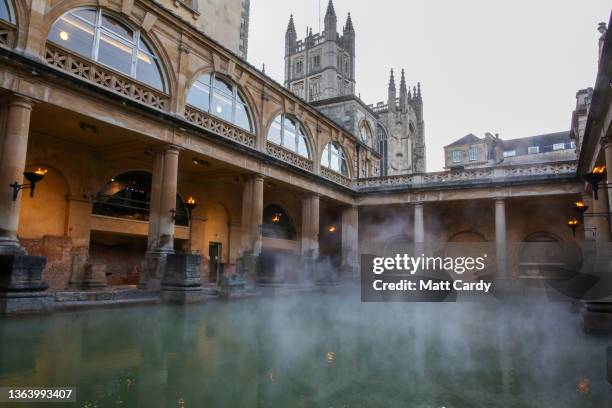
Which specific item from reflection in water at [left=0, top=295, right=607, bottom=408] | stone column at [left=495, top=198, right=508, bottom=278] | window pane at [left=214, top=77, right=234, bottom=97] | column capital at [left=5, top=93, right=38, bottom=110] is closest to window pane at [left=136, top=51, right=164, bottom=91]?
window pane at [left=214, top=77, right=234, bottom=97]

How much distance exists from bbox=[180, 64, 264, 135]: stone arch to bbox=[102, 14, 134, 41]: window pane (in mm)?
2222

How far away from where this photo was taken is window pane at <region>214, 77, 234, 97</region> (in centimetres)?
1565

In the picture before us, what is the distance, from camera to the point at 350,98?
102 ft

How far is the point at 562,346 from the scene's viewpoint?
6.01 metres

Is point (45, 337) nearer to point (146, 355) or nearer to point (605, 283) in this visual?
point (146, 355)

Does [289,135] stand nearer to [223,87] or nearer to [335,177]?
[223,87]

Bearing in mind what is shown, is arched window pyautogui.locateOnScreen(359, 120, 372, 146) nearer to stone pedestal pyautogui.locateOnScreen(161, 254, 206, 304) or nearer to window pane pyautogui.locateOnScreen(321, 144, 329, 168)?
window pane pyautogui.locateOnScreen(321, 144, 329, 168)

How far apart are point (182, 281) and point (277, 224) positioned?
38.8 feet

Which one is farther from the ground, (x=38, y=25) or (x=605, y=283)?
(x=38, y=25)

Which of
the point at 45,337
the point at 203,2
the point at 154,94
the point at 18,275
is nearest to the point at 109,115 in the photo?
the point at 154,94

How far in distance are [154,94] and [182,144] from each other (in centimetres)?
177

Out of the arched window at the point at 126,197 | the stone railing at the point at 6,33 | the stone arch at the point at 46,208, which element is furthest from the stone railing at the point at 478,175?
the stone railing at the point at 6,33

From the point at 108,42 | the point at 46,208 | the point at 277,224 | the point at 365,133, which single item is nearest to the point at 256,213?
the point at 277,224

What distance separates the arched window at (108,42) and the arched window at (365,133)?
21.0m
